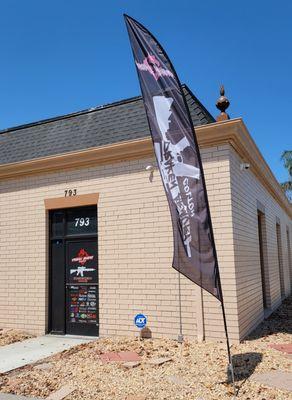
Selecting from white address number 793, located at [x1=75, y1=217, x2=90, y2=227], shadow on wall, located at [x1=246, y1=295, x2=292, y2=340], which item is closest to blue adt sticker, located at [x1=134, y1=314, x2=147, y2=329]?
shadow on wall, located at [x1=246, y1=295, x2=292, y2=340]

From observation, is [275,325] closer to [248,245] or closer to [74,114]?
[248,245]

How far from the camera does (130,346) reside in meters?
7.91

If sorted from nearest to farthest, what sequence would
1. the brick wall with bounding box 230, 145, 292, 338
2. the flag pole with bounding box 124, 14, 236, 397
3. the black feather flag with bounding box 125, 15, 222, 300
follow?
the black feather flag with bounding box 125, 15, 222, 300 → the flag pole with bounding box 124, 14, 236, 397 → the brick wall with bounding box 230, 145, 292, 338

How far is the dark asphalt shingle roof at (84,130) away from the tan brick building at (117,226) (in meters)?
0.04

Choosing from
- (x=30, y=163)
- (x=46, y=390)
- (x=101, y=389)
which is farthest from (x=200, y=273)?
(x=30, y=163)

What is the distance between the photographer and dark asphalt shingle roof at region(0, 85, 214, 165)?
9.66 m

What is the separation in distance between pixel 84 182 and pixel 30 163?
1525 millimetres

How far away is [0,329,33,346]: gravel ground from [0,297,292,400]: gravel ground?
6.83ft

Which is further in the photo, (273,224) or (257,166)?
(273,224)

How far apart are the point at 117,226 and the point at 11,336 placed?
353 cm

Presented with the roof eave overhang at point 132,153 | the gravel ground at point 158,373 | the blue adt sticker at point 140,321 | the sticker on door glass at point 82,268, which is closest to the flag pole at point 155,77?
the gravel ground at point 158,373

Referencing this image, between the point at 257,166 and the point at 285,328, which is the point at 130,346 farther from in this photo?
the point at 257,166

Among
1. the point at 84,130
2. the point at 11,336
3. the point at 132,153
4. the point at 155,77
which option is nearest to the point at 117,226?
the point at 132,153

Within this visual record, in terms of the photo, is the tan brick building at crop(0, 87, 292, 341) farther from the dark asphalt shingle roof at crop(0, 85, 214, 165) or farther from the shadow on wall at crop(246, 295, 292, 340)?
the shadow on wall at crop(246, 295, 292, 340)
